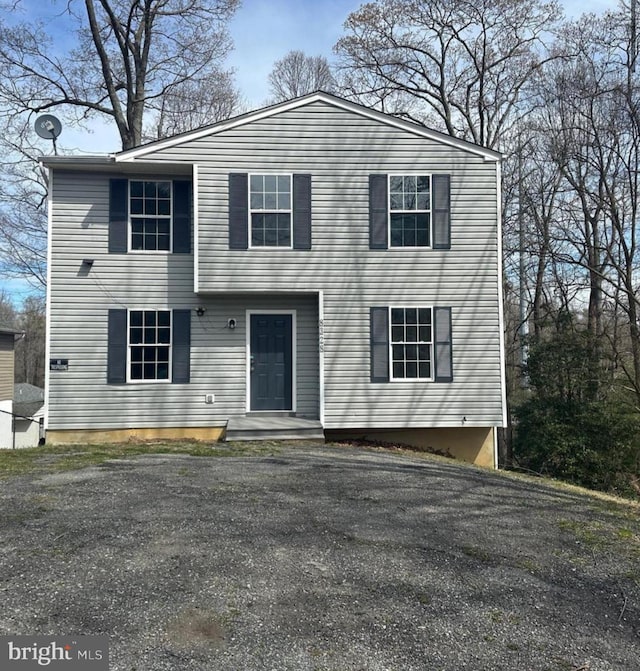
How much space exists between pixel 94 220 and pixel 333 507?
768 cm

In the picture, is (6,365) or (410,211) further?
(6,365)

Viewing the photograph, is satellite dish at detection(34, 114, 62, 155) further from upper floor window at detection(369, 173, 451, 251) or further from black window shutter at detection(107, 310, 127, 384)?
upper floor window at detection(369, 173, 451, 251)

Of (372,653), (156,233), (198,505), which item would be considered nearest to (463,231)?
(156,233)

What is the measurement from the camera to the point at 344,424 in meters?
10.5

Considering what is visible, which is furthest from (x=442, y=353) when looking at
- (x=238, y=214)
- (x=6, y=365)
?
(x=6, y=365)

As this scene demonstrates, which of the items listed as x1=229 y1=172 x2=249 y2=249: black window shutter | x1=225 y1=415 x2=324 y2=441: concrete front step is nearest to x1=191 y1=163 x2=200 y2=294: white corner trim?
x1=229 y1=172 x2=249 y2=249: black window shutter

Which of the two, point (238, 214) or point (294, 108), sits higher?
point (294, 108)

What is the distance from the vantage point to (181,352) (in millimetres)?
10539

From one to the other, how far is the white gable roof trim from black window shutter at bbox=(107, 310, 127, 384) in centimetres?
296

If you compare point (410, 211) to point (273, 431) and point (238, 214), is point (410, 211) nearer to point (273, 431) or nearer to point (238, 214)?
point (238, 214)

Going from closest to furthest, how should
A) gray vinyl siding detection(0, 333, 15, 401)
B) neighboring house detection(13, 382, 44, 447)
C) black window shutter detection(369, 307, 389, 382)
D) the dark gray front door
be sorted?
1. black window shutter detection(369, 307, 389, 382)
2. the dark gray front door
3. gray vinyl siding detection(0, 333, 15, 401)
4. neighboring house detection(13, 382, 44, 447)

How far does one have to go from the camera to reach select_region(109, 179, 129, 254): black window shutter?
10.6 m

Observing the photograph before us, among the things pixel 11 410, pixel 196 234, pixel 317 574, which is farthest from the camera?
pixel 11 410

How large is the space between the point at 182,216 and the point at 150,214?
0.63 meters
